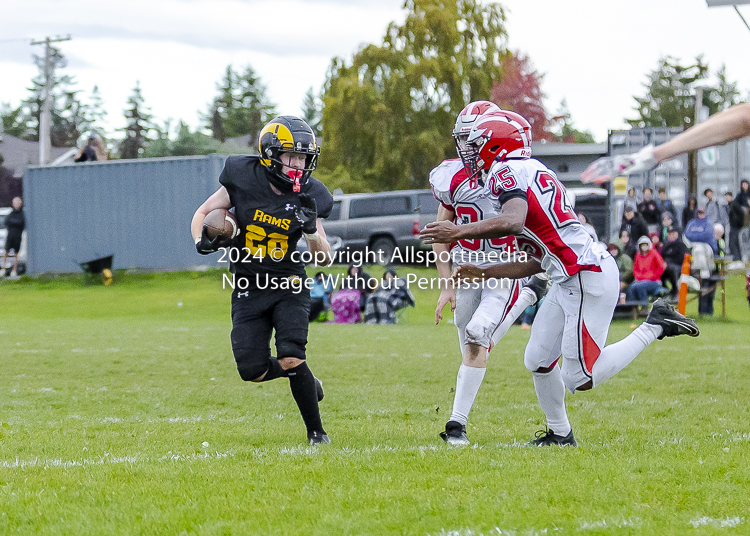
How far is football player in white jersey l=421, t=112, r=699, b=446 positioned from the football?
1099 mm

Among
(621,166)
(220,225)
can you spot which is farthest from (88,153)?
(621,166)

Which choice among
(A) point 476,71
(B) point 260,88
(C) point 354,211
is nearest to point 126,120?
(B) point 260,88

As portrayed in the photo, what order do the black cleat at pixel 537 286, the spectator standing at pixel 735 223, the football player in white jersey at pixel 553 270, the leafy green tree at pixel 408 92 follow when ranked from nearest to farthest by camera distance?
→ 1. the football player in white jersey at pixel 553 270
2. the black cleat at pixel 537 286
3. the spectator standing at pixel 735 223
4. the leafy green tree at pixel 408 92

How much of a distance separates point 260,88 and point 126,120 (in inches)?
550

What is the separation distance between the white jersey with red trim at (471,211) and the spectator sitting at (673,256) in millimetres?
11136

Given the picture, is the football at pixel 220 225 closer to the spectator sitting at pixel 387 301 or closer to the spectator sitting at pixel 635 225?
the spectator sitting at pixel 387 301

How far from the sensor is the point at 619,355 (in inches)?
197

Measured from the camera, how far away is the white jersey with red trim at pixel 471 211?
551 cm

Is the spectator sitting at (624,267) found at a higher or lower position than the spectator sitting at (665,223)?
lower

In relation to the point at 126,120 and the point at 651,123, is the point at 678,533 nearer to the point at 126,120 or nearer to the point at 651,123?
the point at 651,123

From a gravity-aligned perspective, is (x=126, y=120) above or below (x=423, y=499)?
above

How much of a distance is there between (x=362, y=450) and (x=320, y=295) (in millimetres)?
11515

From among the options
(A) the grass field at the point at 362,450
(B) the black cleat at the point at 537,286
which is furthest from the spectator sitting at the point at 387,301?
(B) the black cleat at the point at 537,286

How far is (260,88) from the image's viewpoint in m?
80.2
